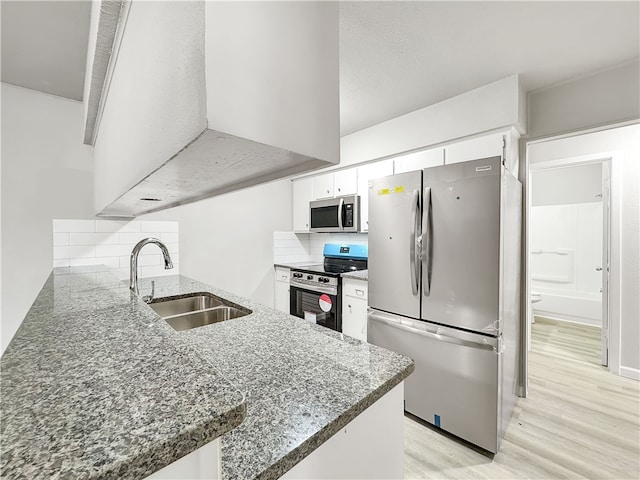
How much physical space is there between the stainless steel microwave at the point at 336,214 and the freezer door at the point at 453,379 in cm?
117

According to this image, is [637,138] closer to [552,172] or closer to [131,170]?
[552,172]

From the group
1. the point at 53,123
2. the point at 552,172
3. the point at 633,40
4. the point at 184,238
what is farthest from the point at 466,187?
the point at 552,172

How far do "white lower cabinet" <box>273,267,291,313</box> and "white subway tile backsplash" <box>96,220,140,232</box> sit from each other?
1.54 metres

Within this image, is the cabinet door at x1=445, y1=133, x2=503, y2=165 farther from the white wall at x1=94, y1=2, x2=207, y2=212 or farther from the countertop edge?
the white wall at x1=94, y1=2, x2=207, y2=212

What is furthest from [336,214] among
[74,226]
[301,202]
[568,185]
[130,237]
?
[568,185]

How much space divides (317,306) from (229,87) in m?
2.73

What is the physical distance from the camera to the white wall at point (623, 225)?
257 cm

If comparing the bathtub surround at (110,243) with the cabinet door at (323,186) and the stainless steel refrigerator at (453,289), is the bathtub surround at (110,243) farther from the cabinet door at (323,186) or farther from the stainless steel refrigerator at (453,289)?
the stainless steel refrigerator at (453,289)

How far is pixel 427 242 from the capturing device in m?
1.88

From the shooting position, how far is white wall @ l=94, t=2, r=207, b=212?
39 cm

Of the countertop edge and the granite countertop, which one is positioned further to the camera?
the countertop edge

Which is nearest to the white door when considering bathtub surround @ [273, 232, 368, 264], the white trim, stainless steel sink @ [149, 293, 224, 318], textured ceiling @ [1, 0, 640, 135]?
the white trim

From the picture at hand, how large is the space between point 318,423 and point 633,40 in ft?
8.80

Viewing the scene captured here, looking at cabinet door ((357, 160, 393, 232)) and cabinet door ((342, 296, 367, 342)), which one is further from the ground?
cabinet door ((357, 160, 393, 232))
